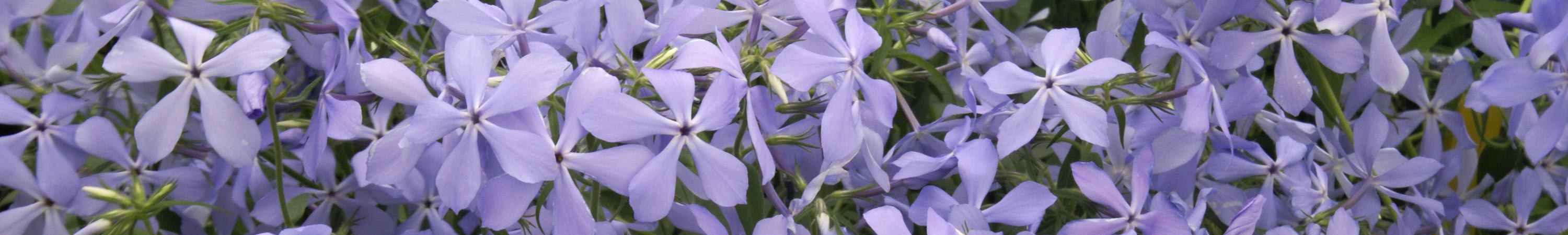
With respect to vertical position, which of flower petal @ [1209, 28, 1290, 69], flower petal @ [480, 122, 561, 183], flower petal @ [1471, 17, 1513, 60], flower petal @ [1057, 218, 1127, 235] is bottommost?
flower petal @ [1057, 218, 1127, 235]

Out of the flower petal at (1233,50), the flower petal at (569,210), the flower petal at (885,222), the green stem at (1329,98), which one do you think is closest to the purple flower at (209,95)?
the flower petal at (569,210)

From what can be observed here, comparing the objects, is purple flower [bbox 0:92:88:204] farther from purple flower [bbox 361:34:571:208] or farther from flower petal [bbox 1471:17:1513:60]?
flower petal [bbox 1471:17:1513:60]

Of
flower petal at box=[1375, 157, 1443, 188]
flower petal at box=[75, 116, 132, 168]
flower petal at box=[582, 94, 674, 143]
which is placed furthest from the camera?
flower petal at box=[1375, 157, 1443, 188]

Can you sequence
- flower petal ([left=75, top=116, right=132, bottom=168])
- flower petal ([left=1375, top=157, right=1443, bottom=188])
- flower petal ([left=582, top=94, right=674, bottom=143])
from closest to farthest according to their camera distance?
flower petal ([left=582, top=94, right=674, bottom=143]), flower petal ([left=75, top=116, right=132, bottom=168]), flower petal ([left=1375, top=157, right=1443, bottom=188])

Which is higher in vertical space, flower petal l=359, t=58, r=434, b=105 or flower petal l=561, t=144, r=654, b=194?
flower petal l=359, t=58, r=434, b=105

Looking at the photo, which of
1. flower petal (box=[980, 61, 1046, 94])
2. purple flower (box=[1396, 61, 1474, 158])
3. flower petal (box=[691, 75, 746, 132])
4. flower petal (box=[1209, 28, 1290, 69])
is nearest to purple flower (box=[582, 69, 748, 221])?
flower petal (box=[691, 75, 746, 132])

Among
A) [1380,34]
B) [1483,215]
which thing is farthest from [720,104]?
[1483,215]

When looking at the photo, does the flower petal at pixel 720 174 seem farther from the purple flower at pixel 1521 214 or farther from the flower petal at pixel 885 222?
the purple flower at pixel 1521 214
